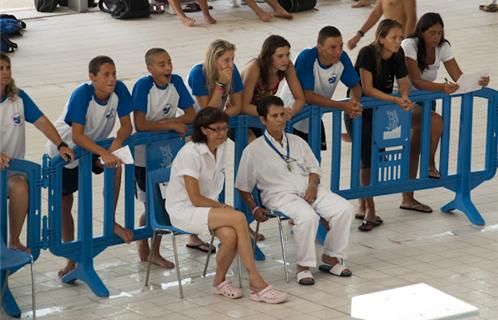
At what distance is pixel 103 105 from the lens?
27.3 feet

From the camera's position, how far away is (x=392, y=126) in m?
9.59

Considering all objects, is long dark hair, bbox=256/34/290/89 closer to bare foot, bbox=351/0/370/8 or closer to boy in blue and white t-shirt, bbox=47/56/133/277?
boy in blue and white t-shirt, bbox=47/56/133/277

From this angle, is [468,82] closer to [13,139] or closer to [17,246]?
[13,139]

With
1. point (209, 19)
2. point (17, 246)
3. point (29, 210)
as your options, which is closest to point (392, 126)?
point (29, 210)

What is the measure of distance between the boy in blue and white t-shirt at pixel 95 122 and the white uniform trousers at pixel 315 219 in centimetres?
115

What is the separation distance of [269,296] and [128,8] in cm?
1042

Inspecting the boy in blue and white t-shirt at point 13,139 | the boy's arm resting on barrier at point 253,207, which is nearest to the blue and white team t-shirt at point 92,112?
the boy in blue and white t-shirt at point 13,139

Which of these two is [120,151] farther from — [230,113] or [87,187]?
[230,113]

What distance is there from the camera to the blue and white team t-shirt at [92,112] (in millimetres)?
8180

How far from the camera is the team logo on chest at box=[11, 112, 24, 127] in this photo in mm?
7848

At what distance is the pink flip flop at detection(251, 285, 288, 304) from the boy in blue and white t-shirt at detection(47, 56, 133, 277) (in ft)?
3.51

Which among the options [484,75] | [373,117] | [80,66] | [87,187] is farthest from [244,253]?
[80,66]

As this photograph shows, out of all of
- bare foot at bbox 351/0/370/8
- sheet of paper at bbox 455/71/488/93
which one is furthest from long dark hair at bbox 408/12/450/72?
bare foot at bbox 351/0/370/8

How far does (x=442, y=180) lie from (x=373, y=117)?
96 centimetres
